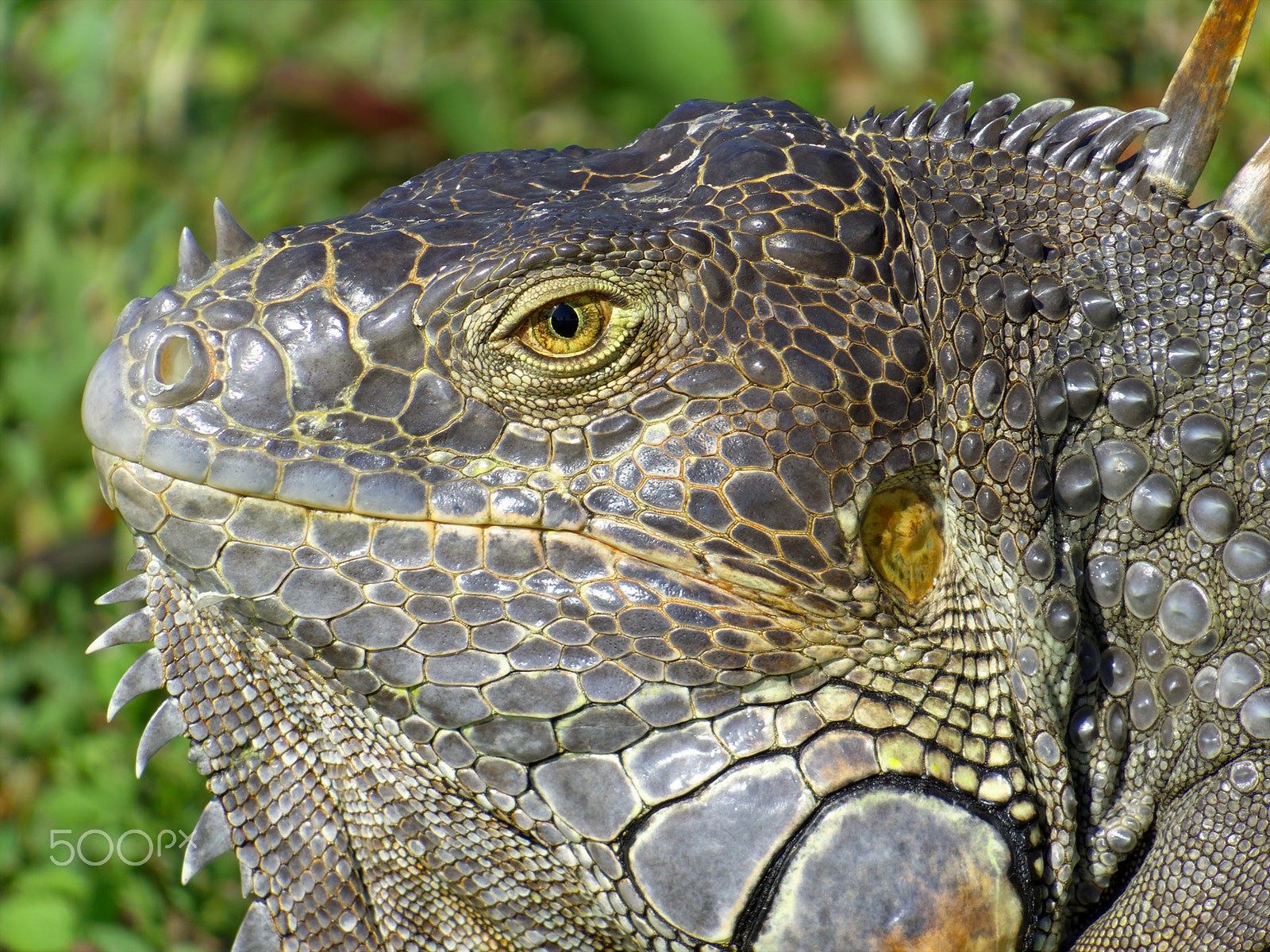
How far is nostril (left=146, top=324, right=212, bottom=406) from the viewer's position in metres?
2.24

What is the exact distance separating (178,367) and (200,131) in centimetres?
566

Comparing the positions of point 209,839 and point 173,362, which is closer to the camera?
point 173,362

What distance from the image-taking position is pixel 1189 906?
7.82 ft

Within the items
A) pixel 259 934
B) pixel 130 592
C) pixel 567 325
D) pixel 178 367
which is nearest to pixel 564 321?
pixel 567 325

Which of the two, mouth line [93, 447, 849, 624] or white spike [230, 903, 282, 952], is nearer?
mouth line [93, 447, 849, 624]

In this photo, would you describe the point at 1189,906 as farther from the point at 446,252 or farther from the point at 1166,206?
the point at 446,252

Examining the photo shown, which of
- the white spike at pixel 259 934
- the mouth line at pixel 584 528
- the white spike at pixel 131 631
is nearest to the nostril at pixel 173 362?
the mouth line at pixel 584 528

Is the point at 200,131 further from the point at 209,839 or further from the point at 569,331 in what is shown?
the point at 569,331

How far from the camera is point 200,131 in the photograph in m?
7.30

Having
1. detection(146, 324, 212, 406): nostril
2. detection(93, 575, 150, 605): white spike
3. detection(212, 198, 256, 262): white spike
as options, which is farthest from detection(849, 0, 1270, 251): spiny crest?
detection(93, 575, 150, 605): white spike

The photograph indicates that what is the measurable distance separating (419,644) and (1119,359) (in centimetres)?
154

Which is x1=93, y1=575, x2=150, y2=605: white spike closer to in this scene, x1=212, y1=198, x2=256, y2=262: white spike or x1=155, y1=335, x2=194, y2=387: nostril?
x1=155, y1=335, x2=194, y2=387: nostril

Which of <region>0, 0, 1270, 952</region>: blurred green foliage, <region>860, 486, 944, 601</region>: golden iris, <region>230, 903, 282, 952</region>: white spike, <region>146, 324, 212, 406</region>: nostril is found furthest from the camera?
<region>0, 0, 1270, 952</region>: blurred green foliage

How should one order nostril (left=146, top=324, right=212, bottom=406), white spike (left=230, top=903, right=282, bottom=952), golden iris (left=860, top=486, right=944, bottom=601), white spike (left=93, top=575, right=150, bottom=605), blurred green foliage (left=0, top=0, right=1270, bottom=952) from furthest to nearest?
blurred green foliage (left=0, top=0, right=1270, bottom=952) → white spike (left=230, top=903, right=282, bottom=952) → white spike (left=93, top=575, right=150, bottom=605) → golden iris (left=860, top=486, right=944, bottom=601) → nostril (left=146, top=324, right=212, bottom=406)
